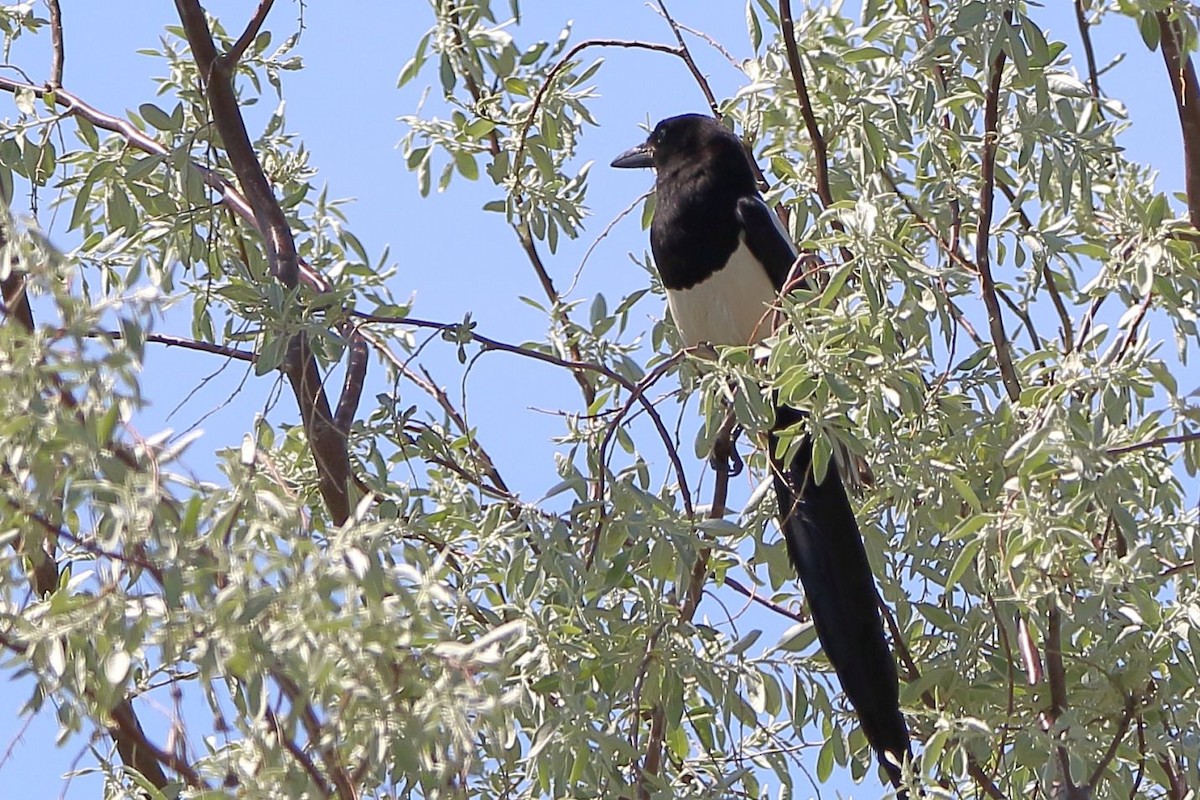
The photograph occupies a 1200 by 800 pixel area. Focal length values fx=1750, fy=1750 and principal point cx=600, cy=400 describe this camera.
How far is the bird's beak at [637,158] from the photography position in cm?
378

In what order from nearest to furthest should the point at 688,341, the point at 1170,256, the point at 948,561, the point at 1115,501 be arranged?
1. the point at 1115,501
2. the point at 1170,256
3. the point at 948,561
4. the point at 688,341

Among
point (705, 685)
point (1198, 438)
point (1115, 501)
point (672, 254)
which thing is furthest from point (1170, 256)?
point (672, 254)

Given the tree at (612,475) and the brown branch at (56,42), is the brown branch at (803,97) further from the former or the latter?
the brown branch at (56,42)

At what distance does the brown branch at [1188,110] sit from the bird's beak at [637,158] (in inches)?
57.0

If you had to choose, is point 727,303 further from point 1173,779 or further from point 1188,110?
point 1173,779

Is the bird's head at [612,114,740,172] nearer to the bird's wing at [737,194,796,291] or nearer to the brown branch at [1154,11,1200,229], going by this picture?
the bird's wing at [737,194,796,291]

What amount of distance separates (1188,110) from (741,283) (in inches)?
41.6

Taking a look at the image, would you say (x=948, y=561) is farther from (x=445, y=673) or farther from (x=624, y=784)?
(x=445, y=673)

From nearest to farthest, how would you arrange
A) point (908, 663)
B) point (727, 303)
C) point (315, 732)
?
point (315, 732)
point (908, 663)
point (727, 303)

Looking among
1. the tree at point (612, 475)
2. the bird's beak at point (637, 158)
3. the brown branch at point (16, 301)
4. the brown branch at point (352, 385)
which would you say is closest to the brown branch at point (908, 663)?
the tree at point (612, 475)

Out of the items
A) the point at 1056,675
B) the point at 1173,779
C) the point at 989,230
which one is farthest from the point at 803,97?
the point at 1173,779

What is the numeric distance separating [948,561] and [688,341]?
1.04 metres

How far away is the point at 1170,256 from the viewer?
2107 millimetres

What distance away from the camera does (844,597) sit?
2.53 meters
